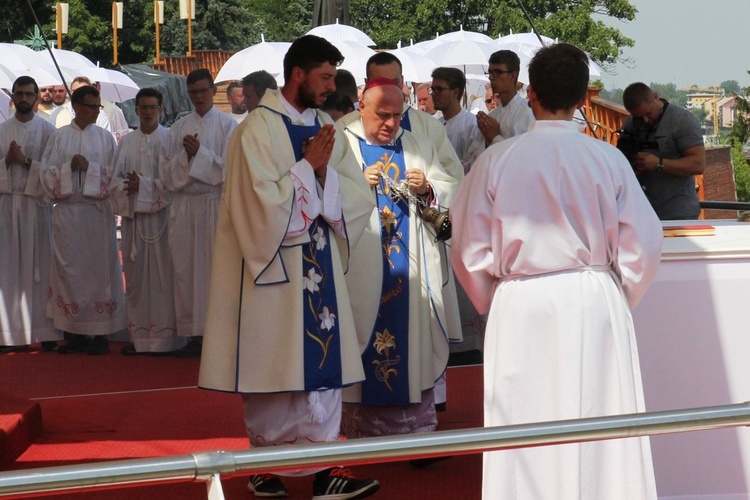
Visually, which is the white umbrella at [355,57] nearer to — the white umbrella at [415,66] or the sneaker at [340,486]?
the white umbrella at [415,66]

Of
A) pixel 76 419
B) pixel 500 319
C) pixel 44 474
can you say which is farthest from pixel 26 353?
pixel 44 474

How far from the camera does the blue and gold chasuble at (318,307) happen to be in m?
5.08

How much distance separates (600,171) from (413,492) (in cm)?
202

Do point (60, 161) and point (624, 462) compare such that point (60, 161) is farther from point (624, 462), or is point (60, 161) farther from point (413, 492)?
point (624, 462)

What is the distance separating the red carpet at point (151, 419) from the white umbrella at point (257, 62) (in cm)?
729

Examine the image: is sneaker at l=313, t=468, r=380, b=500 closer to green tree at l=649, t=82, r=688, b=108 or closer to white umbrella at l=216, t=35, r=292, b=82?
green tree at l=649, t=82, r=688, b=108

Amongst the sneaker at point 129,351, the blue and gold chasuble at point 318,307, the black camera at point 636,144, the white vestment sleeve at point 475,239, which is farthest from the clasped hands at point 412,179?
the sneaker at point 129,351

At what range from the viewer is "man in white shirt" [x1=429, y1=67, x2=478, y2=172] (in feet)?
27.5

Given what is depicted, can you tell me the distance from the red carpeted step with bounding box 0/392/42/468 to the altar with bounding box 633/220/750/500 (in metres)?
3.10

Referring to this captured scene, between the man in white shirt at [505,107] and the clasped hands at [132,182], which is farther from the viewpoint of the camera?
the clasped hands at [132,182]

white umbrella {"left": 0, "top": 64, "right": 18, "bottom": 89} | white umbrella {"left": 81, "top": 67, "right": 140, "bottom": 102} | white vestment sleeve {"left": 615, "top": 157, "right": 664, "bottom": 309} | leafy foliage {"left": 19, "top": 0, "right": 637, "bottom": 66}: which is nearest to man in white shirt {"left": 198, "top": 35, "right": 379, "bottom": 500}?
white vestment sleeve {"left": 615, "top": 157, "right": 664, "bottom": 309}

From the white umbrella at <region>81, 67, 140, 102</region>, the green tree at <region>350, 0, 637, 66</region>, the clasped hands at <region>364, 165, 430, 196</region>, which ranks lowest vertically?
the clasped hands at <region>364, 165, 430, 196</region>

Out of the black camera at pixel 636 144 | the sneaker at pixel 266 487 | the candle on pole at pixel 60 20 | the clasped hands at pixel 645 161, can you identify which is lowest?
the sneaker at pixel 266 487

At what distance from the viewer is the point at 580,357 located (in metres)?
3.96
